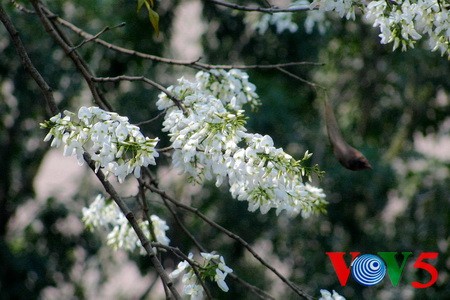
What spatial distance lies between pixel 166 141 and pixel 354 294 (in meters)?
2.11

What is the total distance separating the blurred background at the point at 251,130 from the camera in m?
8.52

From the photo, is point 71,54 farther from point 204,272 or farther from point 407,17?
point 407,17

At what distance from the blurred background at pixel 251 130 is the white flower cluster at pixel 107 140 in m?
4.57

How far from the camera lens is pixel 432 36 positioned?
3.92 m

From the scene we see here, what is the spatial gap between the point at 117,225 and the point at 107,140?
147 centimetres

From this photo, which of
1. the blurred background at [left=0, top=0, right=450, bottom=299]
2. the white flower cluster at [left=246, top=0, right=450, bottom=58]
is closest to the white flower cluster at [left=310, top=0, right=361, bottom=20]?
the white flower cluster at [left=246, top=0, right=450, bottom=58]

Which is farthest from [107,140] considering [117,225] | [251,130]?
[251,130]

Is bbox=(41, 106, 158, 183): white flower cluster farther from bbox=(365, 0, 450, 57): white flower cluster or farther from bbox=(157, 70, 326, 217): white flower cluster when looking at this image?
bbox=(365, 0, 450, 57): white flower cluster

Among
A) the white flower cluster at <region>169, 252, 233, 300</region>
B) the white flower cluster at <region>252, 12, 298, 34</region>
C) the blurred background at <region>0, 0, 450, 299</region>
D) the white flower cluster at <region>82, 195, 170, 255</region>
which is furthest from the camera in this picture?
the blurred background at <region>0, 0, 450, 299</region>

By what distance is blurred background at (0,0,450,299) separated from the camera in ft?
27.9

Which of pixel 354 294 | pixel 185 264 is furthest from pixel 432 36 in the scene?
pixel 354 294

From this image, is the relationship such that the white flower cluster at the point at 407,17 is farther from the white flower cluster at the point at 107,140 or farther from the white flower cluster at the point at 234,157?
the white flower cluster at the point at 107,140

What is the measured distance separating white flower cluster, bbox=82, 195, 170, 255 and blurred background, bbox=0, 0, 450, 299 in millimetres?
3267

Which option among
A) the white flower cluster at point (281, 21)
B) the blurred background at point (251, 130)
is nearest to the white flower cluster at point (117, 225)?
the white flower cluster at point (281, 21)
